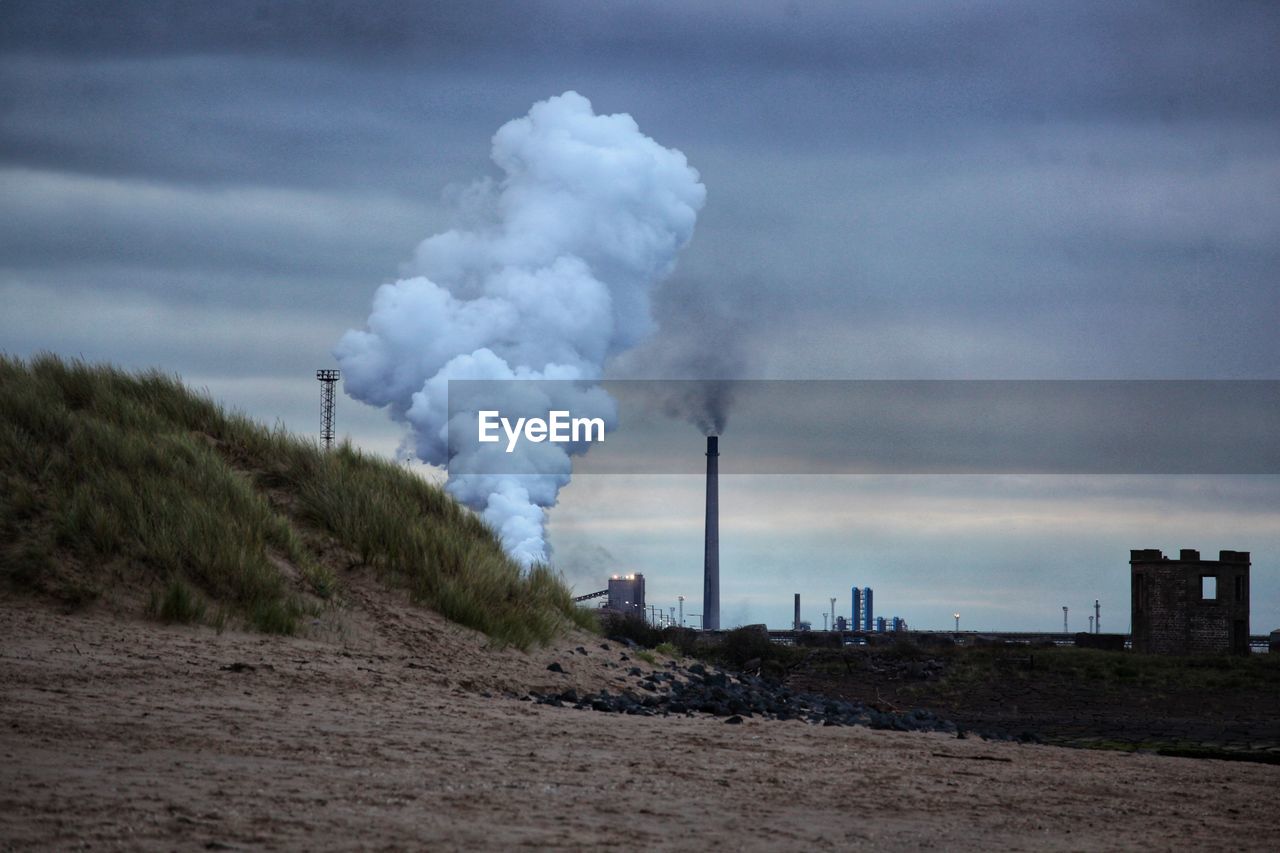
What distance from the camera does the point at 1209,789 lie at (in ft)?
38.1

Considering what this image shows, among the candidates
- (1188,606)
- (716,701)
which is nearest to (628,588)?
(1188,606)

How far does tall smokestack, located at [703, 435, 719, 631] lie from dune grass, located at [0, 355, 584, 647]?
60.8m

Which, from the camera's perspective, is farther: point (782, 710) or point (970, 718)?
point (970, 718)

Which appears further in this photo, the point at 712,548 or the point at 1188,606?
the point at 712,548

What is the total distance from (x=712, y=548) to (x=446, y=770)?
245 feet

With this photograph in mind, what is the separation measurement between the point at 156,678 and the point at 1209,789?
27.3ft

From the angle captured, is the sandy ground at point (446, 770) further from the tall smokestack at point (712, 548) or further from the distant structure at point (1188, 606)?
the tall smokestack at point (712, 548)

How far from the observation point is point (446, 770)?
29.3ft

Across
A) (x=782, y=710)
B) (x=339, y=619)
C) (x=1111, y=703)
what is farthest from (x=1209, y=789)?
(x=1111, y=703)

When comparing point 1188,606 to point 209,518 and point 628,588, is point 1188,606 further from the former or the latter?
point 209,518

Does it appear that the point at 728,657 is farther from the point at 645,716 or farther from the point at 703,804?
the point at 703,804

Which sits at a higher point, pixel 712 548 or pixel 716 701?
pixel 712 548

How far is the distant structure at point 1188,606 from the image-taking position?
194ft

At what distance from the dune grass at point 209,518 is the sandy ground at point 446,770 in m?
0.73
